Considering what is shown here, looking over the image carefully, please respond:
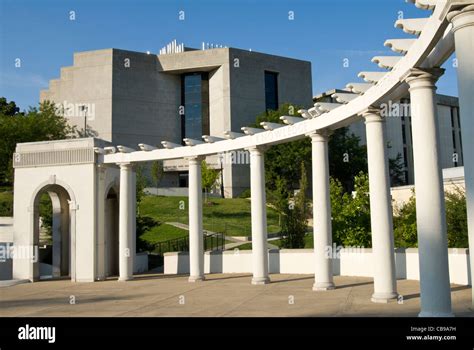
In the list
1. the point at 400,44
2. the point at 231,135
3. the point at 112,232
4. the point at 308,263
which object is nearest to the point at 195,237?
the point at 231,135

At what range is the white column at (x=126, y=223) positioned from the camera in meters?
27.6

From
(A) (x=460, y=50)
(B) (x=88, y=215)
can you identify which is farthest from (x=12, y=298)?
(A) (x=460, y=50)

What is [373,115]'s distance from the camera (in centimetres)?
1641

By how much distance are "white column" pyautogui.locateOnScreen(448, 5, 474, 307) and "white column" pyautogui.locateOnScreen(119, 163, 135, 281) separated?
2114 centimetres

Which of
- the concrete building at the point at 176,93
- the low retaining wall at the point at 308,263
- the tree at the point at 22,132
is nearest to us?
the low retaining wall at the point at 308,263

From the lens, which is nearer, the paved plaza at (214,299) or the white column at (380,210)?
the paved plaza at (214,299)

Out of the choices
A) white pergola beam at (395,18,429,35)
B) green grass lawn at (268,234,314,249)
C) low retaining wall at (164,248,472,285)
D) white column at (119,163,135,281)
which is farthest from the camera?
green grass lawn at (268,234,314,249)

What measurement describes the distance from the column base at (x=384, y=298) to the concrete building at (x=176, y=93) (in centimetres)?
7068

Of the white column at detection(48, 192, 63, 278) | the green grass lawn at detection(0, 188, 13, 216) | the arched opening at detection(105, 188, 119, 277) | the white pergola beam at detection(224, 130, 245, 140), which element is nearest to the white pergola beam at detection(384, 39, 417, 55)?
the white pergola beam at detection(224, 130, 245, 140)

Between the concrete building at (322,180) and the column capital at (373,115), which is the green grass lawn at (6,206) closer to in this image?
the concrete building at (322,180)

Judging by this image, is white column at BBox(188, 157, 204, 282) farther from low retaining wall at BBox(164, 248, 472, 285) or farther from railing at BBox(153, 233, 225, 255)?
railing at BBox(153, 233, 225, 255)

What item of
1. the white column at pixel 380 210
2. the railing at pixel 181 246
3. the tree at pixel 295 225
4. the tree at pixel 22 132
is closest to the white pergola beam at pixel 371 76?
the white column at pixel 380 210

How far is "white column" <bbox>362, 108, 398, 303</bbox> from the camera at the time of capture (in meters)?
16.4

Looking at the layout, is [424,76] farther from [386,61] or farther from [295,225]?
[295,225]
